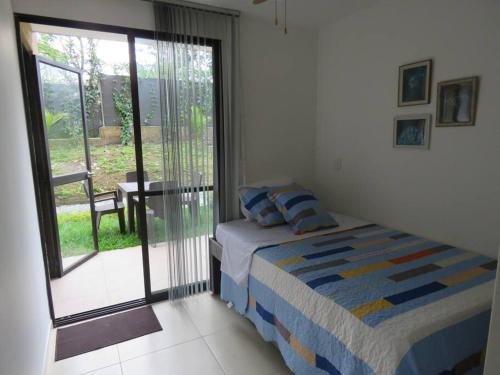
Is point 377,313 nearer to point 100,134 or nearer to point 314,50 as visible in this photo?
point 314,50

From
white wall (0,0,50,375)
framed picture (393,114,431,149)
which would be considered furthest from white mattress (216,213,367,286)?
white wall (0,0,50,375)

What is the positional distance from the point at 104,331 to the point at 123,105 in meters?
3.51

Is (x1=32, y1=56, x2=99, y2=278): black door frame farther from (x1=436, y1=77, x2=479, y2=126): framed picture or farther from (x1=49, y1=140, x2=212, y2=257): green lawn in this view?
(x1=436, y1=77, x2=479, y2=126): framed picture

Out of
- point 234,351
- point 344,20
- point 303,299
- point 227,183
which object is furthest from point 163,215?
point 344,20

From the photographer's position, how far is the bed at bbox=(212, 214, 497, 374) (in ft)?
4.10

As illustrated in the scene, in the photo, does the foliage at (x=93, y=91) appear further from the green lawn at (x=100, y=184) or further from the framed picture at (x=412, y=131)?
the framed picture at (x=412, y=131)

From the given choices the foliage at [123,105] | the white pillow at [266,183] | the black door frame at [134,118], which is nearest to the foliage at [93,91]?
the foliage at [123,105]

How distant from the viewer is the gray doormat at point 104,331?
2211 millimetres

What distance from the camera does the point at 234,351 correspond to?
2.14m

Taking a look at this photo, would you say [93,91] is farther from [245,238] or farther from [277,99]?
[245,238]

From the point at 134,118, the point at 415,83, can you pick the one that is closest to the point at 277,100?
the point at 415,83

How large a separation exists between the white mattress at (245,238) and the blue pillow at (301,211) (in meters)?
0.05

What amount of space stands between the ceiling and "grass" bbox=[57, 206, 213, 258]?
5.73 feet

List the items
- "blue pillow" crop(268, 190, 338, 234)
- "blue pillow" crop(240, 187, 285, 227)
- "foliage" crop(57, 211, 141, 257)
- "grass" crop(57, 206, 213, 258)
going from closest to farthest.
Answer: "blue pillow" crop(268, 190, 338, 234), "blue pillow" crop(240, 187, 285, 227), "grass" crop(57, 206, 213, 258), "foliage" crop(57, 211, 141, 257)
